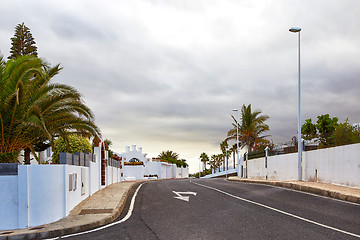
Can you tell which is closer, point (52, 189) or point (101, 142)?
point (52, 189)

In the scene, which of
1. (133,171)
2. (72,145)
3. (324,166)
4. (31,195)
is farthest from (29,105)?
(133,171)

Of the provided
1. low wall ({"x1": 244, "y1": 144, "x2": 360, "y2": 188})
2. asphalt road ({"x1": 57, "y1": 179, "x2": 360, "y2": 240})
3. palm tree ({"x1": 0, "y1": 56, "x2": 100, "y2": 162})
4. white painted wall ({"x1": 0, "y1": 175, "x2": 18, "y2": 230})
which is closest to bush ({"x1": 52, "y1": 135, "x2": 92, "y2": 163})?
palm tree ({"x1": 0, "y1": 56, "x2": 100, "y2": 162})

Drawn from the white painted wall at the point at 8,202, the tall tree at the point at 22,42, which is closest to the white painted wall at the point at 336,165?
the white painted wall at the point at 8,202

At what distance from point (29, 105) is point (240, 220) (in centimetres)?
908

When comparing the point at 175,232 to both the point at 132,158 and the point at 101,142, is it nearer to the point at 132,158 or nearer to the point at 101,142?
the point at 101,142

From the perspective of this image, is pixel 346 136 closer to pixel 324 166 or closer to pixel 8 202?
pixel 324 166

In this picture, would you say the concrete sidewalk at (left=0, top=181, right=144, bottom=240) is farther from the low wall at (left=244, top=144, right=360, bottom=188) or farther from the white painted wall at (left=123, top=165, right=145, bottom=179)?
the white painted wall at (left=123, top=165, right=145, bottom=179)

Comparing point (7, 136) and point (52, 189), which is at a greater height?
point (7, 136)

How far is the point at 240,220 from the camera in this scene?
10070mm

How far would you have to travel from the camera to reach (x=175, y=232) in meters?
8.65

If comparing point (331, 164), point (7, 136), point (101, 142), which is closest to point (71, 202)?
point (7, 136)

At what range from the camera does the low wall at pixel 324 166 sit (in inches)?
691

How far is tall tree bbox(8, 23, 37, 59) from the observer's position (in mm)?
38562

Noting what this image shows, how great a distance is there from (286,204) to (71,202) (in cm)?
753
